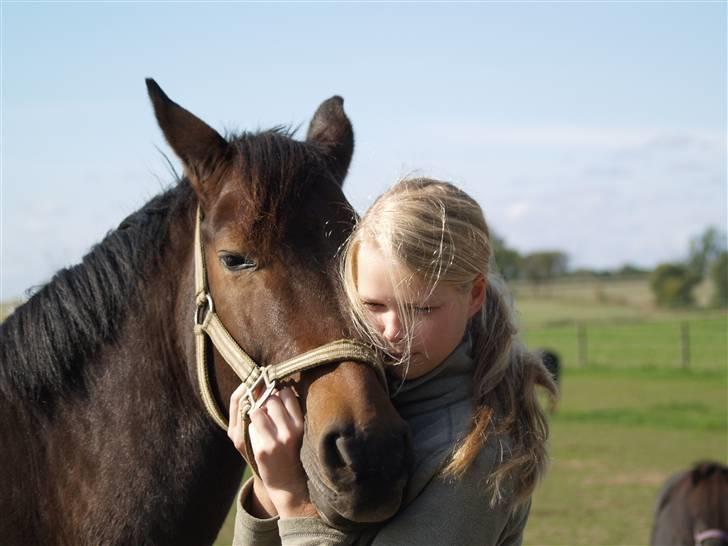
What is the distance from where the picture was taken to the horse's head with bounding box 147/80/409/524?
226 cm

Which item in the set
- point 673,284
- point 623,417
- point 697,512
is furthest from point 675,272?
point 697,512

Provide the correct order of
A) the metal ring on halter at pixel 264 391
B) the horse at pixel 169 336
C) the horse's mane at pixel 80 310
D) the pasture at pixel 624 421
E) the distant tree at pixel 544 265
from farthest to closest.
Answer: the distant tree at pixel 544 265, the pasture at pixel 624 421, the horse's mane at pixel 80 310, the horse at pixel 169 336, the metal ring on halter at pixel 264 391

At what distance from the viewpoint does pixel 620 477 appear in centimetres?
1359

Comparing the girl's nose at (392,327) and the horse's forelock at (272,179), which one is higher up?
the horse's forelock at (272,179)

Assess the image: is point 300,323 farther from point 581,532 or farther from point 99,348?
point 581,532

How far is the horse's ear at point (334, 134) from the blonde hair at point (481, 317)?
0.57 m

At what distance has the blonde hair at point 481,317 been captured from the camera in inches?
89.4

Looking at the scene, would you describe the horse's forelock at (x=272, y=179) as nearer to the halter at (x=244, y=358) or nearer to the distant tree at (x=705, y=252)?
the halter at (x=244, y=358)

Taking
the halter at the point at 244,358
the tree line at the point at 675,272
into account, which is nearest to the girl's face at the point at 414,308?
the halter at the point at 244,358

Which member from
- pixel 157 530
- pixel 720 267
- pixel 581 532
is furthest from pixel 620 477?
pixel 720 267

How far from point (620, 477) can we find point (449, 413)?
12.1 metres

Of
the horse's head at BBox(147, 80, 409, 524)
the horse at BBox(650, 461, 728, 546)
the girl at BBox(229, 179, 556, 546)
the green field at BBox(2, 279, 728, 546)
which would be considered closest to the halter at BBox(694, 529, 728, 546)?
the horse at BBox(650, 461, 728, 546)

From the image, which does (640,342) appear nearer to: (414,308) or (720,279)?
(720,279)

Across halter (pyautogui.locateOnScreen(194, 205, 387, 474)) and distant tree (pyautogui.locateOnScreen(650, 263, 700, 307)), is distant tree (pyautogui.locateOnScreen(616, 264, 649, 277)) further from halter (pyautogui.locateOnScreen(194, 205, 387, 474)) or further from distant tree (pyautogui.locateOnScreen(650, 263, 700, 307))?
halter (pyautogui.locateOnScreen(194, 205, 387, 474))
